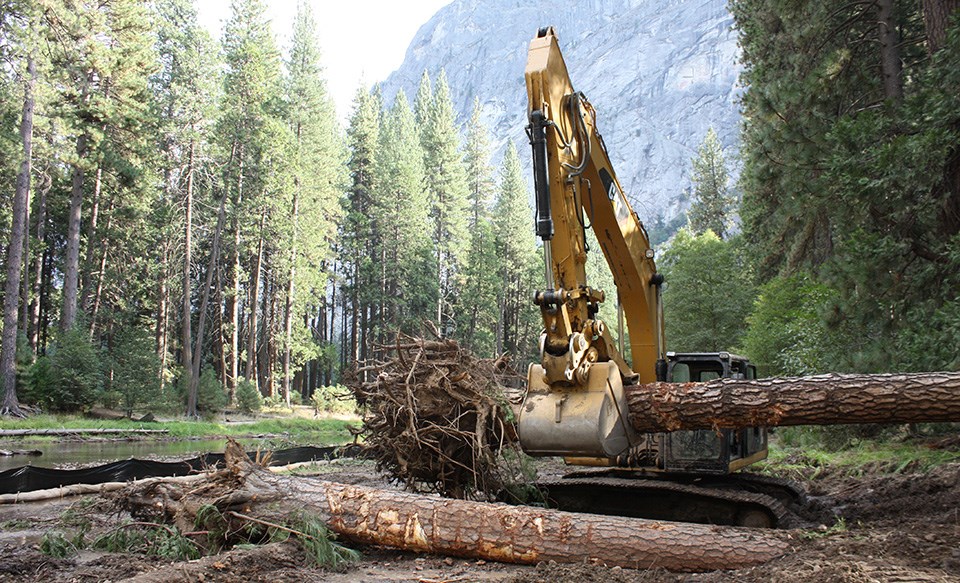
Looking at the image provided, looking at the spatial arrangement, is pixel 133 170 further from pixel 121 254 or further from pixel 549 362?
pixel 549 362

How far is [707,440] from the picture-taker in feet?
24.6

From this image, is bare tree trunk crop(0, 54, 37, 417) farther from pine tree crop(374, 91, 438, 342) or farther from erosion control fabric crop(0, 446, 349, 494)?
pine tree crop(374, 91, 438, 342)

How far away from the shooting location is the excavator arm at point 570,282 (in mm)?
5910

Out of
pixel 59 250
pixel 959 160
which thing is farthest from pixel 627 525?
pixel 59 250

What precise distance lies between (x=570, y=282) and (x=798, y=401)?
7.53 ft

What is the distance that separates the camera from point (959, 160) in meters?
9.31

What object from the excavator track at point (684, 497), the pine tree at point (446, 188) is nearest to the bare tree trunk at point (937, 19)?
the excavator track at point (684, 497)

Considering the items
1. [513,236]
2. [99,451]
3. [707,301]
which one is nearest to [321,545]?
[99,451]

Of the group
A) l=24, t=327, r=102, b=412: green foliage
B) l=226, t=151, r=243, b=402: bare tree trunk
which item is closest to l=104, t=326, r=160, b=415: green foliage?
l=24, t=327, r=102, b=412: green foliage

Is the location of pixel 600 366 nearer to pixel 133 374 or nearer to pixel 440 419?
pixel 440 419

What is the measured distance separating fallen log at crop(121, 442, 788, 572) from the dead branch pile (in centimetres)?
120

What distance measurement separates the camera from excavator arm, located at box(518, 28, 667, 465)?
19.4ft

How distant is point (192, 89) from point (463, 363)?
27.3 meters

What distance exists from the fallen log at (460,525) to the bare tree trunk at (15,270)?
17560mm
